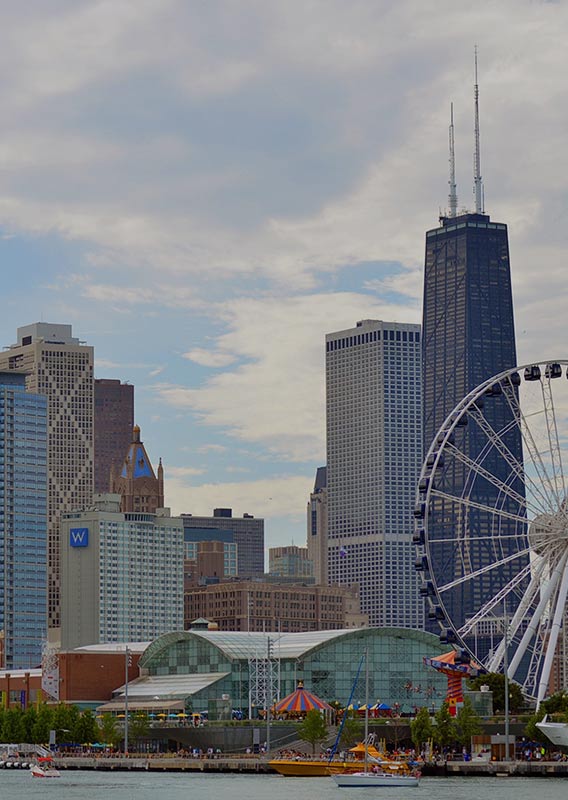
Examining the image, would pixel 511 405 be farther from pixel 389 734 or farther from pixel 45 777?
pixel 45 777

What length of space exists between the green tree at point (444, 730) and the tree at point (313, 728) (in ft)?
42.5

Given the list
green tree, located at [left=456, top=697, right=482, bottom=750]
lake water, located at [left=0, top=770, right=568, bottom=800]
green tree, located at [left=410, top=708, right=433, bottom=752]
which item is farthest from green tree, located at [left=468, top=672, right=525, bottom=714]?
lake water, located at [left=0, top=770, right=568, bottom=800]

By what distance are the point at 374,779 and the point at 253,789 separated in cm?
1003

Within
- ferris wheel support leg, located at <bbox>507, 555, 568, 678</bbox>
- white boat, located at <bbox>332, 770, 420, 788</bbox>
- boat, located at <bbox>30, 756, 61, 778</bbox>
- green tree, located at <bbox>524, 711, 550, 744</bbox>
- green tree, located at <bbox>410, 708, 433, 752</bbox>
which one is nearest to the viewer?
white boat, located at <bbox>332, 770, 420, 788</bbox>

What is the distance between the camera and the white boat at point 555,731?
16600cm

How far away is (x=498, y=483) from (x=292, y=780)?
33.0 m

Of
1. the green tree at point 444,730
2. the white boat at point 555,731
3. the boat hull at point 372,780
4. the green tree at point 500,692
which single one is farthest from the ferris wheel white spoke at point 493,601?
the boat hull at point 372,780

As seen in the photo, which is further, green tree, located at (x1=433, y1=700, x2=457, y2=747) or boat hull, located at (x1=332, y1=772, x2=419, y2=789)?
green tree, located at (x1=433, y1=700, x2=457, y2=747)

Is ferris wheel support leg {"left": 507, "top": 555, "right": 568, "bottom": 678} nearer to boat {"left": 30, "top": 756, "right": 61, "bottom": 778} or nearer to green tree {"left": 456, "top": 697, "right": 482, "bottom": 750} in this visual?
green tree {"left": 456, "top": 697, "right": 482, "bottom": 750}

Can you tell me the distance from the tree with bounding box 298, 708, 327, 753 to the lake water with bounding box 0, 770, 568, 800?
11.8m

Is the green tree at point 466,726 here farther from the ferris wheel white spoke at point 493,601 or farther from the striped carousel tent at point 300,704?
the striped carousel tent at point 300,704

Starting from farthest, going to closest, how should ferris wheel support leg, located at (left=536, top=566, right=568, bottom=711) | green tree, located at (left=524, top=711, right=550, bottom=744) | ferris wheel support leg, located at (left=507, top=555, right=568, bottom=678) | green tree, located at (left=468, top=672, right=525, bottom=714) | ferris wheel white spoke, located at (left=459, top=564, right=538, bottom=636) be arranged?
green tree, located at (left=468, top=672, right=525, bottom=714)
ferris wheel white spoke, located at (left=459, top=564, right=538, bottom=636)
ferris wheel support leg, located at (left=507, top=555, right=568, bottom=678)
green tree, located at (left=524, top=711, right=550, bottom=744)
ferris wheel support leg, located at (left=536, top=566, right=568, bottom=711)

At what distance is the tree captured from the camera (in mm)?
185500

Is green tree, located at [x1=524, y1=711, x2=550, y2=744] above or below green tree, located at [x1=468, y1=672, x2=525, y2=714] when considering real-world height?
below
